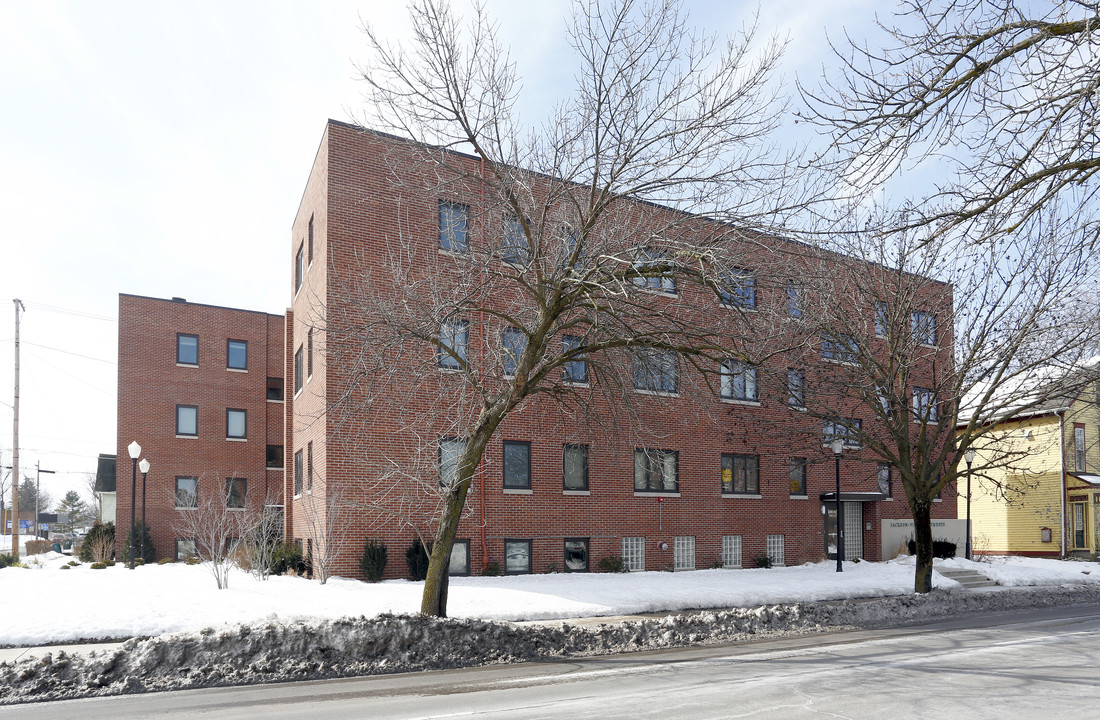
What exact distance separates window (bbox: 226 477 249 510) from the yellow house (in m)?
33.5

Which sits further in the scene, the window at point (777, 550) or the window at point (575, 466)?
the window at point (777, 550)

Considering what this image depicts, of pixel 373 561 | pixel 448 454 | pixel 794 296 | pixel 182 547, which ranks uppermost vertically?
pixel 794 296

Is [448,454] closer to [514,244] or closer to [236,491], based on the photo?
[514,244]

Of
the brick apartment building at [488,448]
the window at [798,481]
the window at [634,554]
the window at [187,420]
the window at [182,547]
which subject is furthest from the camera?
the window at [187,420]

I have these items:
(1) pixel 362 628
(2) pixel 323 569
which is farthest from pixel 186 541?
(1) pixel 362 628

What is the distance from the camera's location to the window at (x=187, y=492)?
34.8m

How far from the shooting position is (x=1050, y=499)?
4028cm

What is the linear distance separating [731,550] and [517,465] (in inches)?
346

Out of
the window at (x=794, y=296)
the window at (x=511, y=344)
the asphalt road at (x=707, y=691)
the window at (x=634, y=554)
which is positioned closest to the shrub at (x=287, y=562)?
the window at (x=511, y=344)

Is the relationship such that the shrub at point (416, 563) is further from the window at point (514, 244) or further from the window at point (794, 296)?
the window at point (794, 296)

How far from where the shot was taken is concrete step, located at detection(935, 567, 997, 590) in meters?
25.0

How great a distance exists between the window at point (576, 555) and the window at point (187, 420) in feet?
67.0

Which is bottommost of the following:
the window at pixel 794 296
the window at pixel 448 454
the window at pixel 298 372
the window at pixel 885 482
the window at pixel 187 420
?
the window at pixel 885 482

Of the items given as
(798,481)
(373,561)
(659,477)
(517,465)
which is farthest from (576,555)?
(798,481)
